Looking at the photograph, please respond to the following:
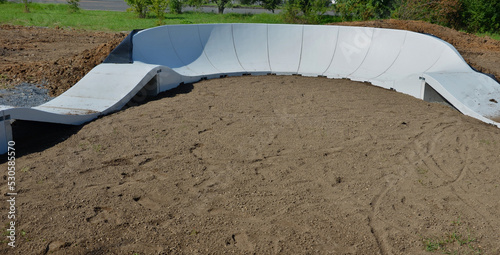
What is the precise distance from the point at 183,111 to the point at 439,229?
13.6ft

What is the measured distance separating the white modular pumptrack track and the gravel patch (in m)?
0.77

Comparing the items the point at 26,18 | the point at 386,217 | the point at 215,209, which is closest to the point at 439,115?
the point at 386,217

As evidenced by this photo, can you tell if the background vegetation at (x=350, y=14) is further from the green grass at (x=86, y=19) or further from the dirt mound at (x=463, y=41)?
the dirt mound at (x=463, y=41)

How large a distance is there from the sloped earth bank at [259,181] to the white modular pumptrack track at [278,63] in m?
0.45

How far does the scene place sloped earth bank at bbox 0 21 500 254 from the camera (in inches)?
152

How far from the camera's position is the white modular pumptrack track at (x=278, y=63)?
735 cm

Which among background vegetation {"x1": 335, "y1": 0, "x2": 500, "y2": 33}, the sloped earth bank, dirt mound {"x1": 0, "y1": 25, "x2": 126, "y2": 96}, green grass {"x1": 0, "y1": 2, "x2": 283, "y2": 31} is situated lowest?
the sloped earth bank

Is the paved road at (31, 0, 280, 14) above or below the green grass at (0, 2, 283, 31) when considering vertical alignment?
above

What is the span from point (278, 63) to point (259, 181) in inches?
234

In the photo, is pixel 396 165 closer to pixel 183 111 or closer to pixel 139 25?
pixel 183 111

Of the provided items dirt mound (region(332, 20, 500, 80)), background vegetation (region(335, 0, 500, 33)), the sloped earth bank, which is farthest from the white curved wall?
background vegetation (region(335, 0, 500, 33))

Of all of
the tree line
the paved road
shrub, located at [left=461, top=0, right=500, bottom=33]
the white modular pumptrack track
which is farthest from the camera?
the paved road

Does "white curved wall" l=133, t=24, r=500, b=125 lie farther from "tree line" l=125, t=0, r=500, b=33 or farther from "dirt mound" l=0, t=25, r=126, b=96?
"tree line" l=125, t=0, r=500, b=33

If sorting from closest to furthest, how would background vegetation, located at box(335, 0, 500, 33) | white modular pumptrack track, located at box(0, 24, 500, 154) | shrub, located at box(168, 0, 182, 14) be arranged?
white modular pumptrack track, located at box(0, 24, 500, 154)
background vegetation, located at box(335, 0, 500, 33)
shrub, located at box(168, 0, 182, 14)
